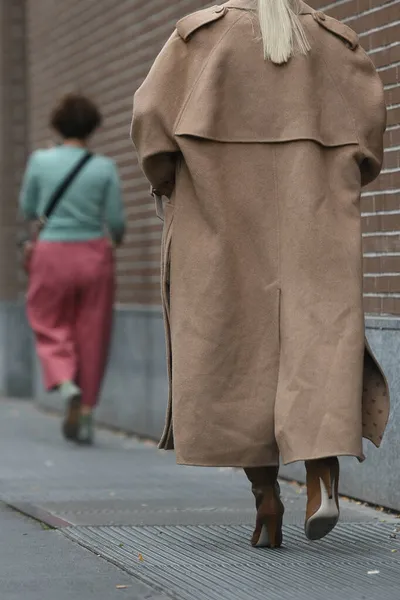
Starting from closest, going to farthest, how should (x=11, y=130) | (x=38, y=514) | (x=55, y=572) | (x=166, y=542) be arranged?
(x=55, y=572) → (x=166, y=542) → (x=38, y=514) → (x=11, y=130)

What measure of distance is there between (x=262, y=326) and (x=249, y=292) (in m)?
0.12

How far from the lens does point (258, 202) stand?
5359 millimetres

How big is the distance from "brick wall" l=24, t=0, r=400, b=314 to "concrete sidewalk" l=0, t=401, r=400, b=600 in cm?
115

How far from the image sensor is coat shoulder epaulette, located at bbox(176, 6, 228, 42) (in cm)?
534

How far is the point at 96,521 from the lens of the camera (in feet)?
20.8

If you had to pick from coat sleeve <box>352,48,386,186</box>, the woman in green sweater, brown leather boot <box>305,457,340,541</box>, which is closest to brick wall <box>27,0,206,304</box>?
the woman in green sweater

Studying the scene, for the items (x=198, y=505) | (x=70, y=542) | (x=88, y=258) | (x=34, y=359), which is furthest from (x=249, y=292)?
(x=34, y=359)

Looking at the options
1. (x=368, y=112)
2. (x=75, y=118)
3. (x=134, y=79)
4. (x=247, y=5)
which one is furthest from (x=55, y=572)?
(x=134, y=79)

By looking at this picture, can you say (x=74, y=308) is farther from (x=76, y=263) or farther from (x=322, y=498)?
(x=322, y=498)

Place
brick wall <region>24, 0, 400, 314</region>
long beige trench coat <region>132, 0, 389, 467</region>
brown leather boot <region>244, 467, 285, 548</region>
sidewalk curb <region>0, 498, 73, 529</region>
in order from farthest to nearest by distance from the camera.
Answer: brick wall <region>24, 0, 400, 314</region> → sidewalk curb <region>0, 498, 73, 529</region> → brown leather boot <region>244, 467, 285, 548</region> → long beige trench coat <region>132, 0, 389, 467</region>

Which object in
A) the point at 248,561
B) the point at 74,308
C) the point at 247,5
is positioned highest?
the point at 247,5

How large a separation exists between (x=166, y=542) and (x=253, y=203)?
1.29 meters

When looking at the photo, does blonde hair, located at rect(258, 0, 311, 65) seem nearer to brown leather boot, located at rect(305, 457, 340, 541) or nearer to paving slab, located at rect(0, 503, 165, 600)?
brown leather boot, located at rect(305, 457, 340, 541)

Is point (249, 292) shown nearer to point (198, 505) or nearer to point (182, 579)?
point (182, 579)
